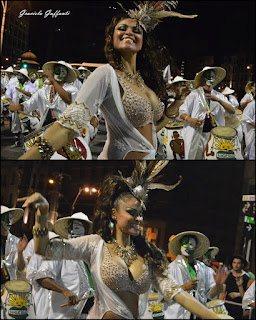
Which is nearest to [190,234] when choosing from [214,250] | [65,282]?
[214,250]

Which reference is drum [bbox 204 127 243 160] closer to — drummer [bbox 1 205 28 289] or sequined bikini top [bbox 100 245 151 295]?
sequined bikini top [bbox 100 245 151 295]

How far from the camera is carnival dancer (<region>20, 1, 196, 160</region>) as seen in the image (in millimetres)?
1920

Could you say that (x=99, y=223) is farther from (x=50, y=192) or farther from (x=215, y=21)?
(x=215, y=21)

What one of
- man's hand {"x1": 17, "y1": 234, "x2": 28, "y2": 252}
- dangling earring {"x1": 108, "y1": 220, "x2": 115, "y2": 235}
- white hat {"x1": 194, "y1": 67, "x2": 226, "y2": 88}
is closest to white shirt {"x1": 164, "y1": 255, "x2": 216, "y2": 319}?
dangling earring {"x1": 108, "y1": 220, "x2": 115, "y2": 235}

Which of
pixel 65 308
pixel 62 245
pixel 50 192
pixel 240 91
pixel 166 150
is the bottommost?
pixel 65 308

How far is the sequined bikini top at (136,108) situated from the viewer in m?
1.94

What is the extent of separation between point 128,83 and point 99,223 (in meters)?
0.47

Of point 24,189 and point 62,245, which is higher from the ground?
point 24,189

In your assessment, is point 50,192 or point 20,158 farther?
point 50,192

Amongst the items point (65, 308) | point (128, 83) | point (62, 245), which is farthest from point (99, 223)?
point (128, 83)

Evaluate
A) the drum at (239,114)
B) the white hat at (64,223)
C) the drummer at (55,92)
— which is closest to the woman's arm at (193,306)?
the white hat at (64,223)

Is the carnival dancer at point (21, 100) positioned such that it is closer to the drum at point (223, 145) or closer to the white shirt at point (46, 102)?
the white shirt at point (46, 102)

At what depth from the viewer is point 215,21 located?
2051 mm

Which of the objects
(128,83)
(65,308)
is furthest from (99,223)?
(128,83)
